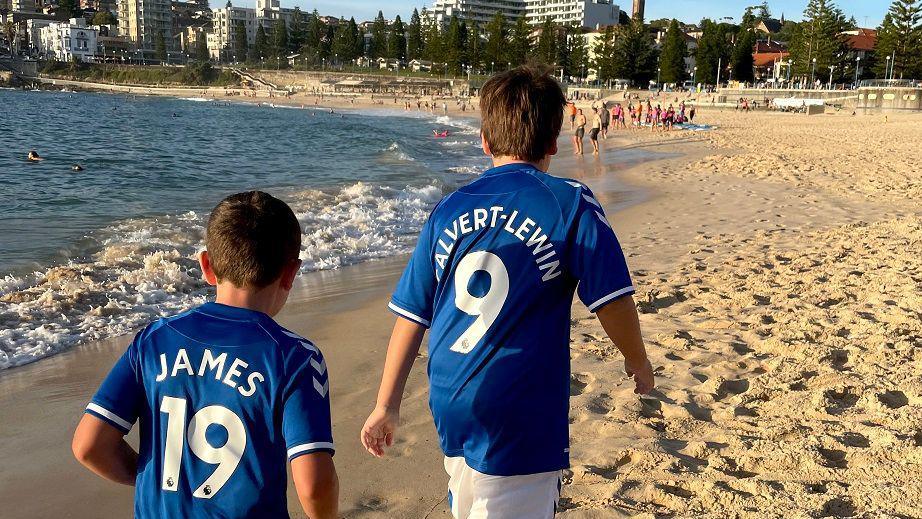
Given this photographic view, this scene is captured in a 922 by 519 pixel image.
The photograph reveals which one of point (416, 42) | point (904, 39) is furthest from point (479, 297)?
point (416, 42)

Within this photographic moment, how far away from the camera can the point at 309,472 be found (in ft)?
5.16

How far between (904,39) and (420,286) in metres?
77.6

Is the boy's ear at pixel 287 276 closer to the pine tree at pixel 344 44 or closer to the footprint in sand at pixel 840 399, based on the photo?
the footprint in sand at pixel 840 399

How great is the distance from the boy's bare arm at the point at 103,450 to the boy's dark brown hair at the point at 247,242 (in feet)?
1.45

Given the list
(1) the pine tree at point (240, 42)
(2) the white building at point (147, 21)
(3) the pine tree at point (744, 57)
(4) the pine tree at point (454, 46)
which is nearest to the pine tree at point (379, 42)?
(4) the pine tree at point (454, 46)

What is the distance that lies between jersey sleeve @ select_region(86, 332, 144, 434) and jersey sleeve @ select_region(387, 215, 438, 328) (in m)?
0.68

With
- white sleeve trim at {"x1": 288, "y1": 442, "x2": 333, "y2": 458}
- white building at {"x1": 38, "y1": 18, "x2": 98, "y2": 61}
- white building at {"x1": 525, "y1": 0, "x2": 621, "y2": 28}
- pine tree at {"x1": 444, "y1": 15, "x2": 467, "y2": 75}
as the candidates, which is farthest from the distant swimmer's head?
white building at {"x1": 525, "y1": 0, "x2": 621, "y2": 28}

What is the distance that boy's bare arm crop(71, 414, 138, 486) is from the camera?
1643 millimetres

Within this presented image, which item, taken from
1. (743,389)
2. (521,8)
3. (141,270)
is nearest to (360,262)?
(141,270)

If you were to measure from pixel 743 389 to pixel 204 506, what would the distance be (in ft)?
12.0

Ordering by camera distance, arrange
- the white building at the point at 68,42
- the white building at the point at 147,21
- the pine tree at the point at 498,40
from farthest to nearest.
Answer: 1. the white building at the point at 147,21
2. the white building at the point at 68,42
3. the pine tree at the point at 498,40

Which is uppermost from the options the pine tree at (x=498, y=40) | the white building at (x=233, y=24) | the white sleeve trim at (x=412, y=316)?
the white building at (x=233, y=24)

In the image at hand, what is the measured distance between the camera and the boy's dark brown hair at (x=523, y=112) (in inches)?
76.6

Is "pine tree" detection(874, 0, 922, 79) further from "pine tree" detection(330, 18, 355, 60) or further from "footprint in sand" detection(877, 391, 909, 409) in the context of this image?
"pine tree" detection(330, 18, 355, 60)
